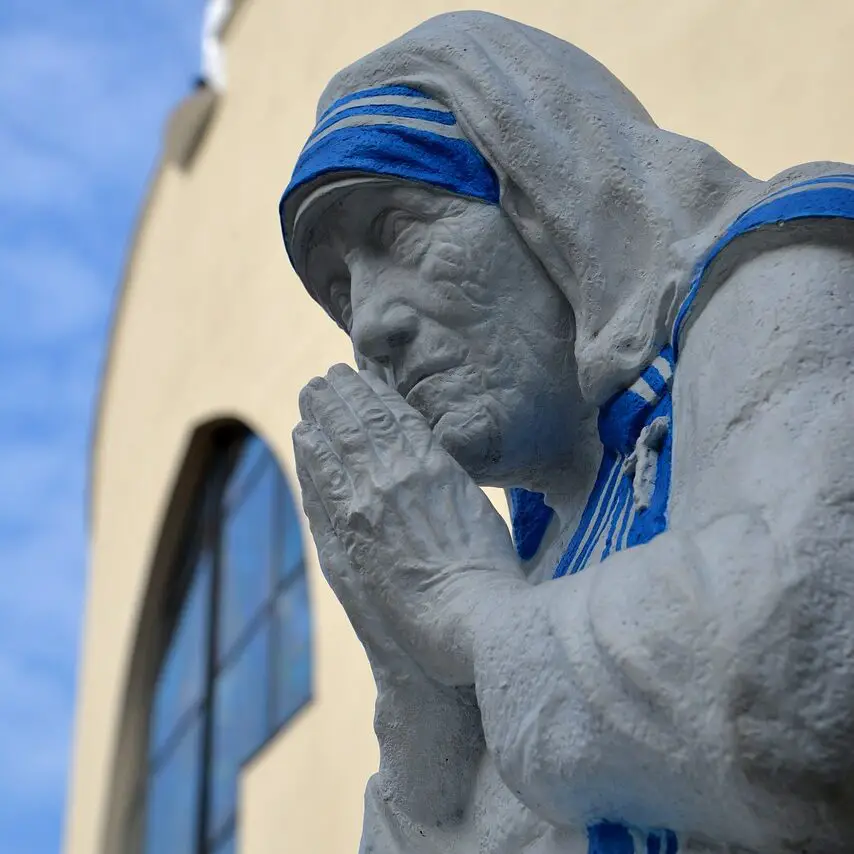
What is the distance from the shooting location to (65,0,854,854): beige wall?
443 centimetres

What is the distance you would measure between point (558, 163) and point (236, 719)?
682 cm

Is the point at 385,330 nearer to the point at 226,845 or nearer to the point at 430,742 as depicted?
the point at 430,742

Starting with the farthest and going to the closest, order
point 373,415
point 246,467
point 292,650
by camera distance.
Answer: point 246,467
point 292,650
point 373,415

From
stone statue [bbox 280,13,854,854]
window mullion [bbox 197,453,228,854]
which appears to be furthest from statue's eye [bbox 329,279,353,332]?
window mullion [bbox 197,453,228,854]

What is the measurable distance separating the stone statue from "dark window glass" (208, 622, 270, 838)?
234 inches

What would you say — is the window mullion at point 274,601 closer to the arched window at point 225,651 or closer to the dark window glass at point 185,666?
the arched window at point 225,651

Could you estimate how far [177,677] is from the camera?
9477mm

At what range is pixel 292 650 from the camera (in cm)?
768

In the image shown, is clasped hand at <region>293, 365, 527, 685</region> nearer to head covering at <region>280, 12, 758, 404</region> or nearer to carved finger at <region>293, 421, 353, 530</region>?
carved finger at <region>293, 421, 353, 530</region>

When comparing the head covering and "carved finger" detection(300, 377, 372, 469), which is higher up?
the head covering

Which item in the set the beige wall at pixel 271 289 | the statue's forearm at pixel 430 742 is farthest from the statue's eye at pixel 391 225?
the beige wall at pixel 271 289

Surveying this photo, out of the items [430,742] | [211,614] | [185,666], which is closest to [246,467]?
[211,614]

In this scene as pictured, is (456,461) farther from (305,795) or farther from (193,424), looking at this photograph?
(193,424)

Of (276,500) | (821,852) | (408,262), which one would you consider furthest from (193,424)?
(821,852)
